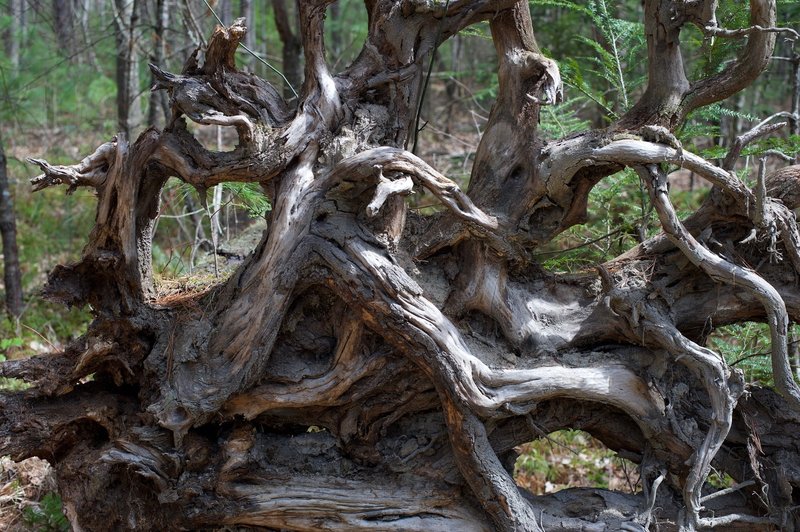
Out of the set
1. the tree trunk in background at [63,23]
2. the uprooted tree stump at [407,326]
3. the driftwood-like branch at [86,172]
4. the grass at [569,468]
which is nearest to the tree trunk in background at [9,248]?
the tree trunk in background at [63,23]

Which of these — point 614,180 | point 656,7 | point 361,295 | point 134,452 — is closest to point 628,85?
point 614,180

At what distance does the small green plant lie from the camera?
14.8 ft

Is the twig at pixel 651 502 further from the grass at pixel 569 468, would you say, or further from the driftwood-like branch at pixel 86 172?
the driftwood-like branch at pixel 86 172

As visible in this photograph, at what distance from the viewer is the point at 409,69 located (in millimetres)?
3986

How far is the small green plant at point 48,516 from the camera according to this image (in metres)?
4.52

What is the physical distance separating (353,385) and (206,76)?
6.03ft

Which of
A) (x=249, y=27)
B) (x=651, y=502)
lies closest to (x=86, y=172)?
(x=651, y=502)

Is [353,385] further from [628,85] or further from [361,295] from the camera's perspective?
[628,85]

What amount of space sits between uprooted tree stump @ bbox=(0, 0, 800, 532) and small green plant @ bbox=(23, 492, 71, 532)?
74 centimetres

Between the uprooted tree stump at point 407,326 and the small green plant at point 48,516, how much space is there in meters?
0.74

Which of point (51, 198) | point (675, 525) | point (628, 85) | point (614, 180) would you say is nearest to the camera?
point (675, 525)

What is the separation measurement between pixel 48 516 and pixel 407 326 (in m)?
2.84

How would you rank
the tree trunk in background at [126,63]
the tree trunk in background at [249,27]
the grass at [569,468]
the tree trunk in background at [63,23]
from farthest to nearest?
the tree trunk in background at [63,23]
the tree trunk in background at [249,27]
the tree trunk in background at [126,63]
the grass at [569,468]

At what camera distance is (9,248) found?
293 inches
